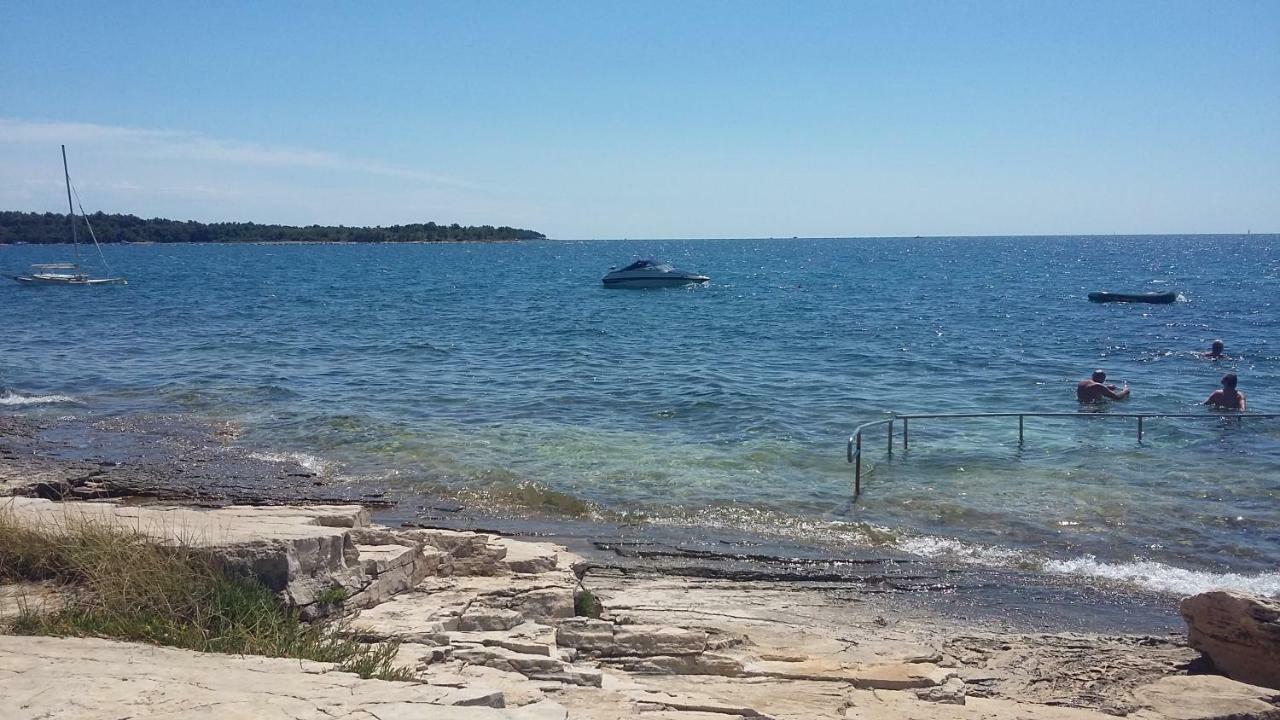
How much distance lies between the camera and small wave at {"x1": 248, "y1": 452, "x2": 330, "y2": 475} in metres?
15.1

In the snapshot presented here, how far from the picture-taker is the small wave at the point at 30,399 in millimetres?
20047

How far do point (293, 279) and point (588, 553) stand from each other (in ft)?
220

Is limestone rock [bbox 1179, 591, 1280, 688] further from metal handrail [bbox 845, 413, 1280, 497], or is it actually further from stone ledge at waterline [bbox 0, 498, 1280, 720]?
metal handrail [bbox 845, 413, 1280, 497]

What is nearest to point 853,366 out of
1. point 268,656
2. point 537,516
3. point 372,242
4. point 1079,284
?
point 537,516

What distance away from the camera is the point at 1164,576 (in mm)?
10602

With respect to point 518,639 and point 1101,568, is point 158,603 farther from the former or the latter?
point 1101,568

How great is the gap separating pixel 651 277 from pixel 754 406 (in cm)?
4012

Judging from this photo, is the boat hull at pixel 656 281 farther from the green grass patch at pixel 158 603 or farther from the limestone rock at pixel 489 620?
the green grass patch at pixel 158 603

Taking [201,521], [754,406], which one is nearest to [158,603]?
[201,521]

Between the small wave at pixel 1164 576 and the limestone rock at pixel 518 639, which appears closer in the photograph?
the limestone rock at pixel 518 639

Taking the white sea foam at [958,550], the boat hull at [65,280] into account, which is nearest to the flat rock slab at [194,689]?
the white sea foam at [958,550]

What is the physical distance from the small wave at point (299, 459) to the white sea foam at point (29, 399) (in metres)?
7.44

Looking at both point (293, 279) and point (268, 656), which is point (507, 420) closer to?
point (268, 656)

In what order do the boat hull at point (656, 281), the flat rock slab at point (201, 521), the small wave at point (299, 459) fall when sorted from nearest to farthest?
1. the flat rock slab at point (201, 521)
2. the small wave at point (299, 459)
3. the boat hull at point (656, 281)
